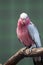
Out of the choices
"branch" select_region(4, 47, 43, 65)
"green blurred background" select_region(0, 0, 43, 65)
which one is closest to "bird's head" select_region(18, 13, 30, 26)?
"branch" select_region(4, 47, 43, 65)

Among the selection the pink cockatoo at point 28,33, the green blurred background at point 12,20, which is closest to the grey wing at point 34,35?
the pink cockatoo at point 28,33

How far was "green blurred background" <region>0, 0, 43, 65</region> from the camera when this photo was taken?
2539 millimetres

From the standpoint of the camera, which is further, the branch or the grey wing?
the grey wing

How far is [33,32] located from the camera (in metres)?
1.86

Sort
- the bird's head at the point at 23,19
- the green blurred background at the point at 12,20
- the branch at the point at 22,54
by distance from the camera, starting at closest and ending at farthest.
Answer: the branch at the point at 22,54 → the bird's head at the point at 23,19 → the green blurred background at the point at 12,20

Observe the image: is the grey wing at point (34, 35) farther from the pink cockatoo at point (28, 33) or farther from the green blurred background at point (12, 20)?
the green blurred background at point (12, 20)

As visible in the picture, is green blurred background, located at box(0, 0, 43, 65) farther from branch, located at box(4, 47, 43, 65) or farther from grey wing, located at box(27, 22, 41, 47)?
branch, located at box(4, 47, 43, 65)

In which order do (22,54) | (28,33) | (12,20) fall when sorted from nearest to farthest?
(22,54)
(28,33)
(12,20)

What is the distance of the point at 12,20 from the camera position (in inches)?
102

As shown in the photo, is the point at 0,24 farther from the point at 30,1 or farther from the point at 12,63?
the point at 12,63

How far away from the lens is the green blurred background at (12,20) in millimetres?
2539

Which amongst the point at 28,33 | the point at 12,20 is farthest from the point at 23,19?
the point at 12,20

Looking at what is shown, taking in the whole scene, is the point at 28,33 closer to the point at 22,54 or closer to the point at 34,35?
the point at 34,35

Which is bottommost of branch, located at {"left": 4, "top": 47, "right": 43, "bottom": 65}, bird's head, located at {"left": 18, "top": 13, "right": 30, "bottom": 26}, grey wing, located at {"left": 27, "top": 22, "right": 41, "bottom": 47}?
branch, located at {"left": 4, "top": 47, "right": 43, "bottom": 65}
